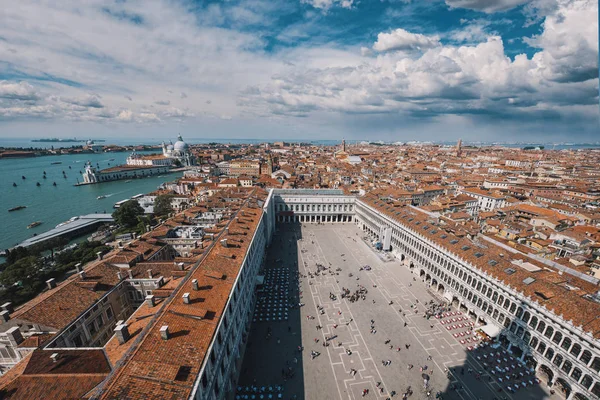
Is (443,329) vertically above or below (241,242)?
below

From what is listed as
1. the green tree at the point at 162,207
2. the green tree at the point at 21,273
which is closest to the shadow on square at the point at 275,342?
Answer: the green tree at the point at 21,273

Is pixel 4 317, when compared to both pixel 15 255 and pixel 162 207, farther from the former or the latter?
pixel 162 207

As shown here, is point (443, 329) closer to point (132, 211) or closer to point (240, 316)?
point (240, 316)

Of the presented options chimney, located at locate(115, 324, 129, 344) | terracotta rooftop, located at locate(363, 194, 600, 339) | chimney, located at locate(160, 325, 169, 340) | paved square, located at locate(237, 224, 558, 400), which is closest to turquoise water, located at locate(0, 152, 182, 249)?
chimney, located at locate(115, 324, 129, 344)

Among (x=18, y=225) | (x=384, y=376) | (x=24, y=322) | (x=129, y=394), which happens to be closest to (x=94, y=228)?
(x=18, y=225)

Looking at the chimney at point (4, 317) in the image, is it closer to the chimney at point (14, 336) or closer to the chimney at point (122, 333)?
the chimney at point (14, 336)

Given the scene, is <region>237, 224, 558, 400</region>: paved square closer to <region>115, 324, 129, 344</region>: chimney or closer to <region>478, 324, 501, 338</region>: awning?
<region>478, 324, 501, 338</region>: awning
